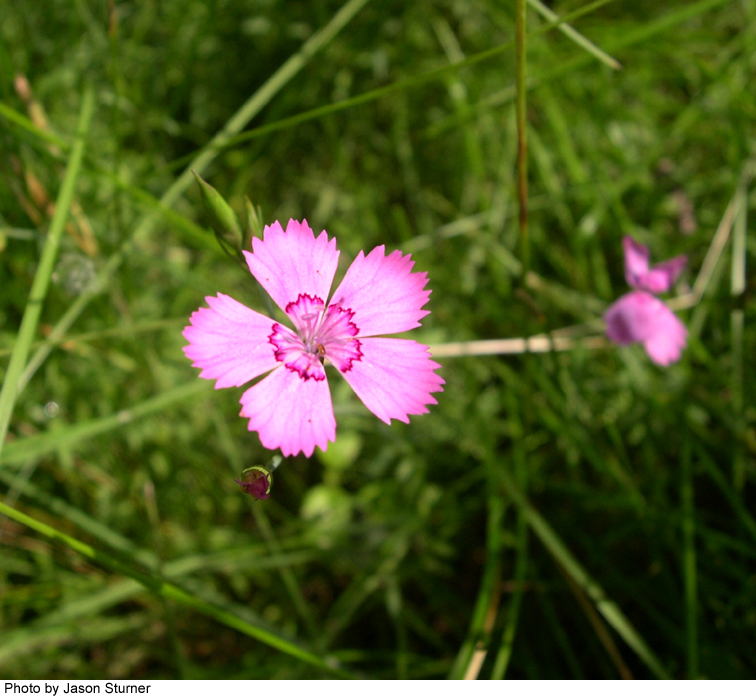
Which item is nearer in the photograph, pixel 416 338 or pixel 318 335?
pixel 318 335

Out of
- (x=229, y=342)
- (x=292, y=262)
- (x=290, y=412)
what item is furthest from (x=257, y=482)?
(x=292, y=262)

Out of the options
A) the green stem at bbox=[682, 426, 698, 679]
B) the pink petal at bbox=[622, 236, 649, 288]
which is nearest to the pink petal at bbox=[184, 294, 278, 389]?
the pink petal at bbox=[622, 236, 649, 288]

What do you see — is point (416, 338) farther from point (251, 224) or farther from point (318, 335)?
point (251, 224)

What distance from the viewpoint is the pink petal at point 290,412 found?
3.68ft

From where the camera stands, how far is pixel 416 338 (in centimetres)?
248

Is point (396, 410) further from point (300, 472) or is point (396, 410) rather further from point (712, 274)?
point (712, 274)

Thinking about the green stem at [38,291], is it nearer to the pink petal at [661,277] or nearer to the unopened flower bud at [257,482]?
the unopened flower bud at [257,482]

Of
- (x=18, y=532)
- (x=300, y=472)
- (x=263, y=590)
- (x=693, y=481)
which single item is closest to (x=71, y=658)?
(x=18, y=532)

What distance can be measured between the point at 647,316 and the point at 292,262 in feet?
3.82

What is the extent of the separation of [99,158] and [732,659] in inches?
122

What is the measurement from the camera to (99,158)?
8.87 ft
